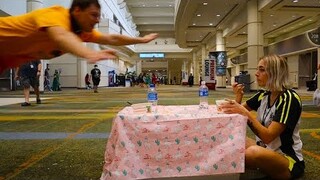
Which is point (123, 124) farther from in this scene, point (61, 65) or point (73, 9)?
point (61, 65)

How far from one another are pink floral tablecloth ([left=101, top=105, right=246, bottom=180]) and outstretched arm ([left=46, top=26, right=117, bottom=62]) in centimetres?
75

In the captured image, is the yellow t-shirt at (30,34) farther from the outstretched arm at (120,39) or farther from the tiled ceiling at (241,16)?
the tiled ceiling at (241,16)

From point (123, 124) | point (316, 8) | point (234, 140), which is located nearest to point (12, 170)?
point (123, 124)

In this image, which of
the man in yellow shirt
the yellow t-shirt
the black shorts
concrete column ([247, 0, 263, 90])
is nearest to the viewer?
the man in yellow shirt

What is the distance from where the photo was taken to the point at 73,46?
218cm

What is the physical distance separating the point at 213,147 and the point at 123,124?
28.8 inches

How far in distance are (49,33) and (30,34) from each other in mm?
308

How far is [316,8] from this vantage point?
21.8m

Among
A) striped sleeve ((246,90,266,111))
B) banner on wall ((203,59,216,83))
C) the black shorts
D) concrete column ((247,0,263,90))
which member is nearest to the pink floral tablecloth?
striped sleeve ((246,90,266,111))

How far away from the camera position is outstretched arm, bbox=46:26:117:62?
2068 mm

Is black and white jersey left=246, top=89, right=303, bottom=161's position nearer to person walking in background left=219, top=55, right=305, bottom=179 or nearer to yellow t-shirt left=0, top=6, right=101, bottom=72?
person walking in background left=219, top=55, right=305, bottom=179

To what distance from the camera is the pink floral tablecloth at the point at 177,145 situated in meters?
2.74

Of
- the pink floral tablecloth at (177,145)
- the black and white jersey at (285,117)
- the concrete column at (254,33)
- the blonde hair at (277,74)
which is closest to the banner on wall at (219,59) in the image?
the concrete column at (254,33)

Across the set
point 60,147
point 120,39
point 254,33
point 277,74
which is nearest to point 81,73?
point 254,33
